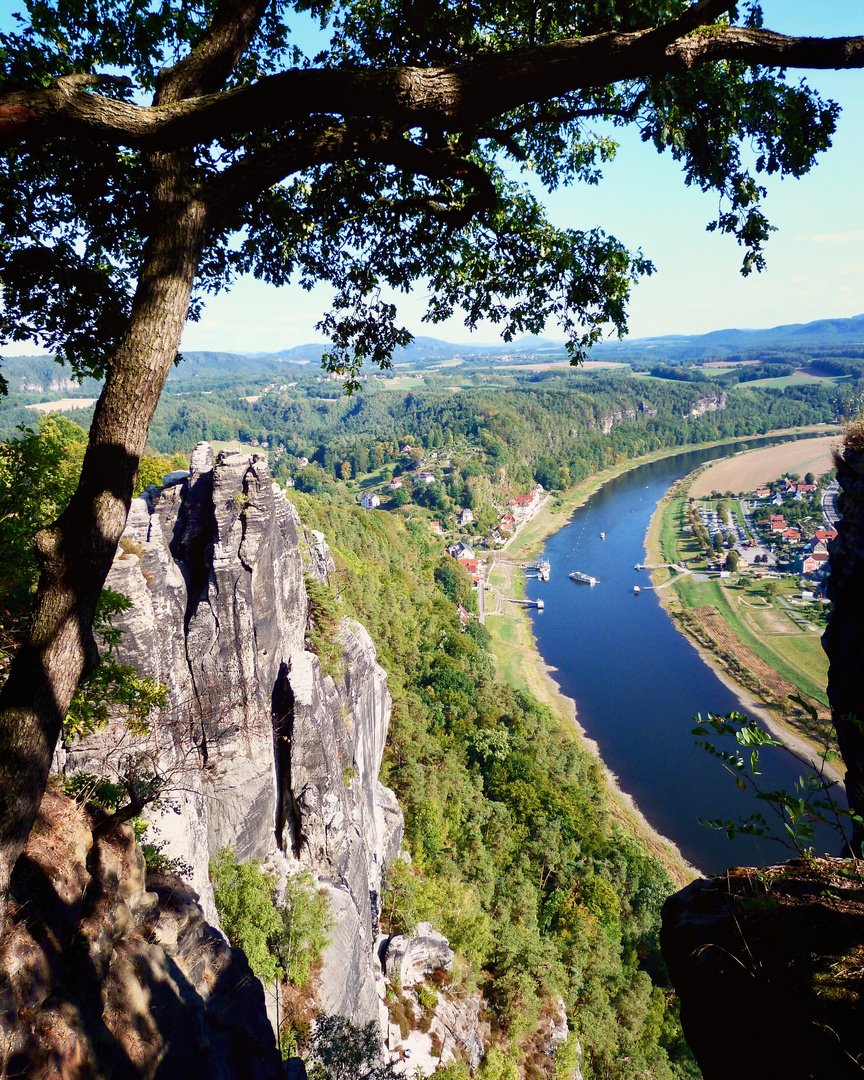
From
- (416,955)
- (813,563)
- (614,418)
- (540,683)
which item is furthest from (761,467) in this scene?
(416,955)

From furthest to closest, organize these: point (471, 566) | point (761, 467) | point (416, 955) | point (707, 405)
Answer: point (707, 405), point (761, 467), point (471, 566), point (416, 955)

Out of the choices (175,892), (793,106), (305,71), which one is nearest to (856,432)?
(793,106)

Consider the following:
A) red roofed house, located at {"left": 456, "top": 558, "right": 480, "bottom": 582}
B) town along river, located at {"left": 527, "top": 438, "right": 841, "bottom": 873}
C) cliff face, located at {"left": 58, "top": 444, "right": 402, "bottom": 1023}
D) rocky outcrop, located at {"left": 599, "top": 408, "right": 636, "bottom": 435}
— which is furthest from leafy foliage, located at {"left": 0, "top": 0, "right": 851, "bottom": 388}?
rocky outcrop, located at {"left": 599, "top": 408, "right": 636, "bottom": 435}

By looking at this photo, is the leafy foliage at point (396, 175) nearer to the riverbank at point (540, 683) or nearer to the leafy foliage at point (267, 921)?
the leafy foliage at point (267, 921)

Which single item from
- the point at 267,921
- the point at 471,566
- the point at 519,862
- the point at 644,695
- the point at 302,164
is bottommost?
the point at 644,695

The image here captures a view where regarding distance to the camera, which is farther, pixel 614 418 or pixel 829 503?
pixel 614 418

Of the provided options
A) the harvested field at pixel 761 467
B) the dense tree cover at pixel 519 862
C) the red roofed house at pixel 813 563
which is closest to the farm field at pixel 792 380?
the harvested field at pixel 761 467

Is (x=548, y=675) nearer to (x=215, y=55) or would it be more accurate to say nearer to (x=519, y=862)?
(x=519, y=862)
